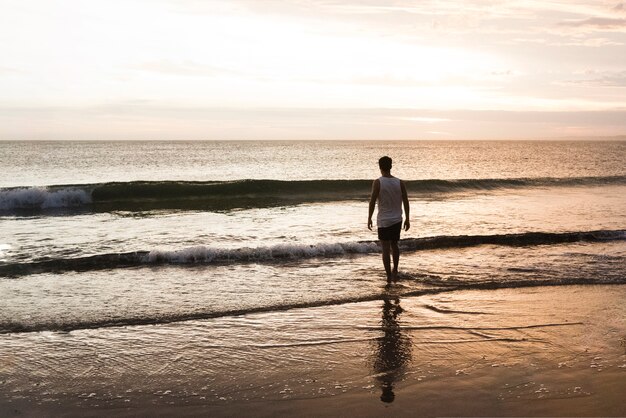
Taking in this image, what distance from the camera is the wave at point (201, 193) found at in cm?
2175

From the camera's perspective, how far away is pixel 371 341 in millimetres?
6070

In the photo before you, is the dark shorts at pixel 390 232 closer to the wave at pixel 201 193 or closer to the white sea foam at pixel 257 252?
the white sea foam at pixel 257 252

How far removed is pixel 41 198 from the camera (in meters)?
22.2

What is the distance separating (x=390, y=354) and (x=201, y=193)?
20909mm

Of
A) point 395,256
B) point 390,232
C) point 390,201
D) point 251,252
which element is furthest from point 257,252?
point 390,201

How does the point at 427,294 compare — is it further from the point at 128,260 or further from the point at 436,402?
the point at 128,260

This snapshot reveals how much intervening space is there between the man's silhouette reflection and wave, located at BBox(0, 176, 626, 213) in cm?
1447

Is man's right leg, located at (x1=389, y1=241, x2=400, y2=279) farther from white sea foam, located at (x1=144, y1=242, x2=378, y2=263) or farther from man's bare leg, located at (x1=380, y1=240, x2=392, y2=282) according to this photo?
white sea foam, located at (x1=144, y1=242, x2=378, y2=263)

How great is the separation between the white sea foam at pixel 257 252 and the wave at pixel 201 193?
374 inches

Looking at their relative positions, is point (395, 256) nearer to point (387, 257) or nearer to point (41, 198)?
point (387, 257)

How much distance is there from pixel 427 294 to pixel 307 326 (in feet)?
7.51

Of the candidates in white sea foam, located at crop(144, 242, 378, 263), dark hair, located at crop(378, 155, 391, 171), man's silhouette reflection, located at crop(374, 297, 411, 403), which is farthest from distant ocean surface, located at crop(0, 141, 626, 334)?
dark hair, located at crop(378, 155, 391, 171)

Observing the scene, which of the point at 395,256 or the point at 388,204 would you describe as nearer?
the point at 388,204

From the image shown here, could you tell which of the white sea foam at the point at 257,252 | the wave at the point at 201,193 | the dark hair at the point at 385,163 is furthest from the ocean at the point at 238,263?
the dark hair at the point at 385,163
